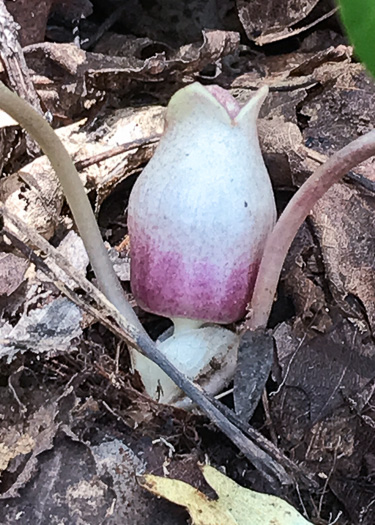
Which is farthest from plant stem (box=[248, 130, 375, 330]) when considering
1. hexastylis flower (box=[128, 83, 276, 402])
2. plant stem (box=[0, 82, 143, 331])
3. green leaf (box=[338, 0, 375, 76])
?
green leaf (box=[338, 0, 375, 76])

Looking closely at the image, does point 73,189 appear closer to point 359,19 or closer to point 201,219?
point 201,219

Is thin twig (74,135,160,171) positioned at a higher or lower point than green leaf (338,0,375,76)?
lower

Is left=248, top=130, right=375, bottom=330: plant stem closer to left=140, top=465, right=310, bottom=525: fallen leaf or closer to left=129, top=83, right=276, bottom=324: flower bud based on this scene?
left=129, top=83, right=276, bottom=324: flower bud

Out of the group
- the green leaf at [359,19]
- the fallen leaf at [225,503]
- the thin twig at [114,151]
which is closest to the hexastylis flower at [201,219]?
the fallen leaf at [225,503]

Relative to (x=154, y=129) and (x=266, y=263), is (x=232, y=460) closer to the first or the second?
(x=266, y=263)

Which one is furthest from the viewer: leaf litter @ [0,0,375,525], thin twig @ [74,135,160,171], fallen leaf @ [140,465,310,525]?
thin twig @ [74,135,160,171]

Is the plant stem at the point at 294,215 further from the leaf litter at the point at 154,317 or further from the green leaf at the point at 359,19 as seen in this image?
the green leaf at the point at 359,19

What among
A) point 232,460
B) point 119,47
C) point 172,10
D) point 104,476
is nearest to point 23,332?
point 104,476

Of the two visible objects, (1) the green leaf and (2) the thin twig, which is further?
(2) the thin twig
